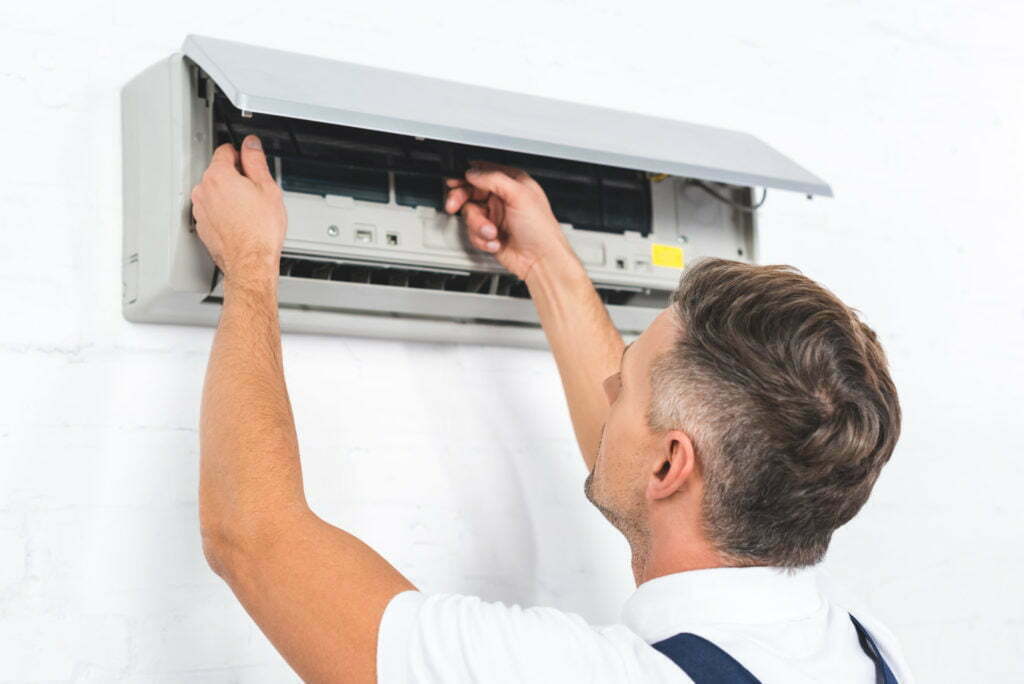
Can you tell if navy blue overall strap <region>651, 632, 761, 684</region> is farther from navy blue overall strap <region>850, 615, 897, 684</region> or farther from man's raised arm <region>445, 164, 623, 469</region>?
→ man's raised arm <region>445, 164, 623, 469</region>

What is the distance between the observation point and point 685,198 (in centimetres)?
173

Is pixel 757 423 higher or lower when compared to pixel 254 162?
lower

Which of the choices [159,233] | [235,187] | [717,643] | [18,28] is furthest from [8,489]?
[717,643]

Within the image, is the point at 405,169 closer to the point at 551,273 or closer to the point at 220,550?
the point at 551,273

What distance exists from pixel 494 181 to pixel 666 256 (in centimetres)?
30

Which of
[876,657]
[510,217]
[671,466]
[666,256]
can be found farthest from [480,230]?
[876,657]

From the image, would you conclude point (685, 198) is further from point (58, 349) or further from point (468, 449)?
point (58, 349)

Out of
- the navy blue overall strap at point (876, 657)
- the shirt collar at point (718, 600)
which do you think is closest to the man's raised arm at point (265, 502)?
the shirt collar at point (718, 600)

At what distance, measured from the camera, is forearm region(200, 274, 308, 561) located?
1.16 meters

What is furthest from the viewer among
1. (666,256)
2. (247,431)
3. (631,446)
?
(666,256)

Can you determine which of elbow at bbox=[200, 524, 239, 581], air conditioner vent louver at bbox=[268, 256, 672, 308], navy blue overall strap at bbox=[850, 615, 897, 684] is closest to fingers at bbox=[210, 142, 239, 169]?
air conditioner vent louver at bbox=[268, 256, 672, 308]

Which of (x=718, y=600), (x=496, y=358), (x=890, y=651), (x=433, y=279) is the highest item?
(x=433, y=279)

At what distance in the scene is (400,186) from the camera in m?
1.52

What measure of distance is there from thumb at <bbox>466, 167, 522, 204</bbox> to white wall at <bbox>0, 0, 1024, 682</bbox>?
0.28 metres
